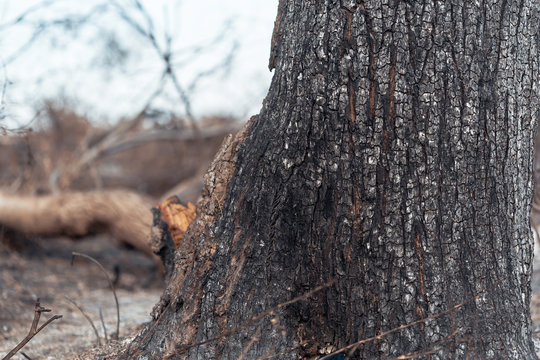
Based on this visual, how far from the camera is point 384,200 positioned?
1.82 meters

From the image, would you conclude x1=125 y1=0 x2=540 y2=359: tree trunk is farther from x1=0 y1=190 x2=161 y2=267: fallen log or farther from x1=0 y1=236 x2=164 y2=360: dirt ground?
x1=0 y1=190 x2=161 y2=267: fallen log

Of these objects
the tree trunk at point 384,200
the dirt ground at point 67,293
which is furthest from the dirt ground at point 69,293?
the tree trunk at point 384,200

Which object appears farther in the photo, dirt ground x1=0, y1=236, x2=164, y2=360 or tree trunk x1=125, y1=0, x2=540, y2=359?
dirt ground x1=0, y1=236, x2=164, y2=360

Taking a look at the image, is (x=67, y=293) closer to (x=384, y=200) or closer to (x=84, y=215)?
(x=84, y=215)

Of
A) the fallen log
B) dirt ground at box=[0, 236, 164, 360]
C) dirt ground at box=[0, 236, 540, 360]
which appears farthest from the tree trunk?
the fallen log

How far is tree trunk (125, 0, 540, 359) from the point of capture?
1.80 m

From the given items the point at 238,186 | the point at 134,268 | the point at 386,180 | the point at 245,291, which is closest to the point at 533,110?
the point at 386,180

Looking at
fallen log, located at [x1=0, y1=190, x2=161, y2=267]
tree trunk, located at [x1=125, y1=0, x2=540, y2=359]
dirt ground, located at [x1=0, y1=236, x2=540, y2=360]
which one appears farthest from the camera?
fallen log, located at [x1=0, y1=190, x2=161, y2=267]

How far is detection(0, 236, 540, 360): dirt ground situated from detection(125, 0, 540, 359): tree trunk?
97 centimetres

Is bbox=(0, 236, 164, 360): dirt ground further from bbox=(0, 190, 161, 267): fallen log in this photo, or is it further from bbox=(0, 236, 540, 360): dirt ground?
bbox=(0, 190, 161, 267): fallen log

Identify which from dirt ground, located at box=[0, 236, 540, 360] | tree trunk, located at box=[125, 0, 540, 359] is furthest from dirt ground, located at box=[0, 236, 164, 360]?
tree trunk, located at box=[125, 0, 540, 359]

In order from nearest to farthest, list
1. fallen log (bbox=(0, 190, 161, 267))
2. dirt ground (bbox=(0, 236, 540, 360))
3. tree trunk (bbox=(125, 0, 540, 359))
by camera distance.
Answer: tree trunk (bbox=(125, 0, 540, 359)) < dirt ground (bbox=(0, 236, 540, 360)) < fallen log (bbox=(0, 190, 161, 267))

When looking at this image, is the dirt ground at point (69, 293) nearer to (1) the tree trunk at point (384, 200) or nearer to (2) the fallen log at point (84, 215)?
(2) the fallen log at point (84, 215)

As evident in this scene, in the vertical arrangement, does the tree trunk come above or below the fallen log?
below
